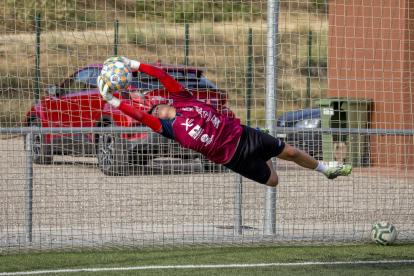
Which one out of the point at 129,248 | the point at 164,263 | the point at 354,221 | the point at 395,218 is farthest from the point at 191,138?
the point at 395,218

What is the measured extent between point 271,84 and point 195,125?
1.68 meters

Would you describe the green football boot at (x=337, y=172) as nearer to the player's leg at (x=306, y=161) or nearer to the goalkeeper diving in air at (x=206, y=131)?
the player's leg at (x=306, y=161)

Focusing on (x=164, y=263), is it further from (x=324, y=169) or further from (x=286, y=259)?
(x=324, y=169)

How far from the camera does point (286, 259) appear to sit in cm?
537

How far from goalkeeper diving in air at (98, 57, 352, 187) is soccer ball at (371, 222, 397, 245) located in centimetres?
157

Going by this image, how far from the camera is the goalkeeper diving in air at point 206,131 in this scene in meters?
4.84

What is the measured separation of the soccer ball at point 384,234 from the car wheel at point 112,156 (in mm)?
3353

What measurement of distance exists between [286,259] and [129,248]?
1.84 m

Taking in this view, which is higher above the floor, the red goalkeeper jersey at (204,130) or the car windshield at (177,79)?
the car windshield at (177,79)

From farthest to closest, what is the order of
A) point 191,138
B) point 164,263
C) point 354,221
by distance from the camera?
point 354,221 < point 164,263 < point 191,138

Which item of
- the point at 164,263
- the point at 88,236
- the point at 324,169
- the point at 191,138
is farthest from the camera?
the point at 88,236

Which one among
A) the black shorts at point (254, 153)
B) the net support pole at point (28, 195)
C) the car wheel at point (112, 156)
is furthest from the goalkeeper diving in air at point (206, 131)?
the car wheel at point (112, 156)

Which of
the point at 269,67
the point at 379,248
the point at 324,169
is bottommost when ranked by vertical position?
the point at 379,248

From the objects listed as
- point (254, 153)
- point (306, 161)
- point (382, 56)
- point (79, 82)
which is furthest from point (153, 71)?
point (382, 56)
